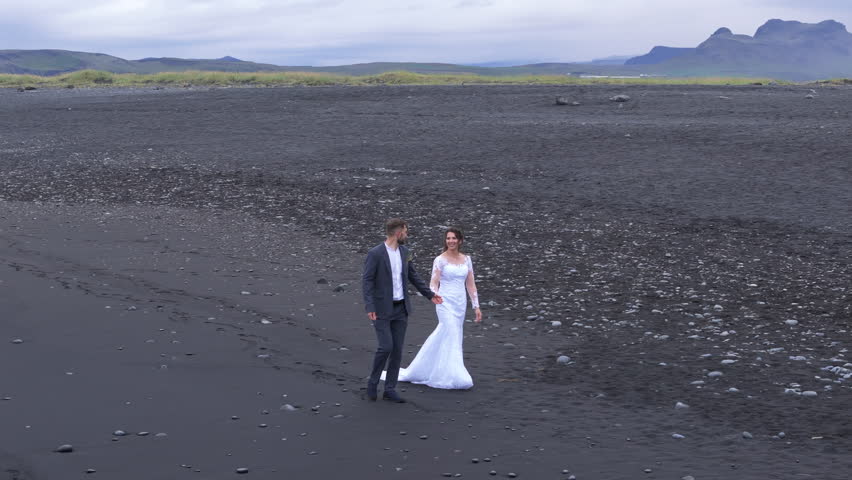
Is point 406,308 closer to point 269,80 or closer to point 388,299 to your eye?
point 388,299

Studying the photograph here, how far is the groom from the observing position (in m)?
10.7

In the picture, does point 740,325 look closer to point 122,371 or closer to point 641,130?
point 122,371

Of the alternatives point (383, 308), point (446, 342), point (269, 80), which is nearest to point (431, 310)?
point (446, 342)

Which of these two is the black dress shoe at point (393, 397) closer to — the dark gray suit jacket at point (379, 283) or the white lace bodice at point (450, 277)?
the dark gray suit jacket at point (379, 283)

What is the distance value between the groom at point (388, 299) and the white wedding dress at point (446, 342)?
0.51 m

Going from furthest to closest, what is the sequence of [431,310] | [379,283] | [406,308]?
1. [431,310]
2. [406,308]
3. [379,283]

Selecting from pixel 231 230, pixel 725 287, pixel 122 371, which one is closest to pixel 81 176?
pixel 231 230

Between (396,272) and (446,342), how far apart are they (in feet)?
3.41

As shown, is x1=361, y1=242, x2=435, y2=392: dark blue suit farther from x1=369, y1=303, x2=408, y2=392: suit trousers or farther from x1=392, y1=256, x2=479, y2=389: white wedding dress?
x1=392, y1=256, x2=479, y2=389: white wedding dress

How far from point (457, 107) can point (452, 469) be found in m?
33.2

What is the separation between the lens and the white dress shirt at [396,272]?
35.4ft

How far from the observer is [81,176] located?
89.0 ft

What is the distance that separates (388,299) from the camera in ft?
35.1

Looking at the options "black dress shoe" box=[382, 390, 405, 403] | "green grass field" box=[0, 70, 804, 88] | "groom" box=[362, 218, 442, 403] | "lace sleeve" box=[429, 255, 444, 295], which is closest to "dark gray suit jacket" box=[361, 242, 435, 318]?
"groom" box=[362, 218, 442, 403]
